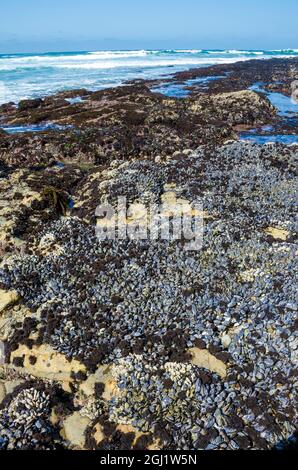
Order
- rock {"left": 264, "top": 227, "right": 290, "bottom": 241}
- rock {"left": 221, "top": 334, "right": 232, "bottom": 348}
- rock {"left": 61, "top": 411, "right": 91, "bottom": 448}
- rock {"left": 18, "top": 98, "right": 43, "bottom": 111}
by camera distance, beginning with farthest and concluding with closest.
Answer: rock {"left": 18, "top": 98, "right": 43, "bottom": 111}
rock {"left": 264, "top": 227, "right": 290, "bottom": 241}
rock {"left": 221, "top": 334, "right": 232, "bottom": 348}
rock {"left": 61, "top": 411, "right": 91, "bottom": 448}

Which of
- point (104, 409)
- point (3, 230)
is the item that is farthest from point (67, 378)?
point (3, 230)

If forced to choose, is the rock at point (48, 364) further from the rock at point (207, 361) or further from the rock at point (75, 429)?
the rock at point (207, 361)

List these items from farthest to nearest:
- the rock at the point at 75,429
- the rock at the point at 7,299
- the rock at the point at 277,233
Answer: the rock at the point at 277,233, the rock at the point at 7,299, the rock at the point at 75,429

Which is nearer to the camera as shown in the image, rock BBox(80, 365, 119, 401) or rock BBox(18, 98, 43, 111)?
rock BBox(80, 365, 119, 401)

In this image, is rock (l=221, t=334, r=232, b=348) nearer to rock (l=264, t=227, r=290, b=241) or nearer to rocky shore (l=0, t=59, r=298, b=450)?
rocky shore (l=0, t=59, r=298, b=450)

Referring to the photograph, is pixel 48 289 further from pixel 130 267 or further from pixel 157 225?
pixel 157 225

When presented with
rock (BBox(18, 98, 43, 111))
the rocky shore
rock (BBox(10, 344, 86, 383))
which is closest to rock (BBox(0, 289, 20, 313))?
the rocky shore

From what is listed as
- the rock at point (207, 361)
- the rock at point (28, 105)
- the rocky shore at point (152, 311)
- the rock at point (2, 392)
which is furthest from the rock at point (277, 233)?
the rock at point (28, 105)

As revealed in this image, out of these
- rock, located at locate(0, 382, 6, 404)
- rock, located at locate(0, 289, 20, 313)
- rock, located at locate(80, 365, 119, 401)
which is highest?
rock, located at locate(0, 289, 20, 313)
